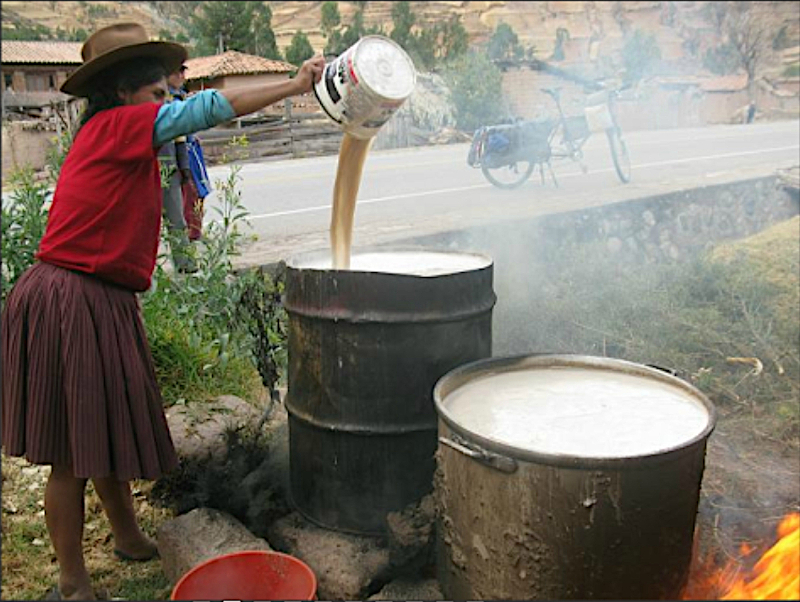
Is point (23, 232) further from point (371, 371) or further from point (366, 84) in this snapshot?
point (366, 84)

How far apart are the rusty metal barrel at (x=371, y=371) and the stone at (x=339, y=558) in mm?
57

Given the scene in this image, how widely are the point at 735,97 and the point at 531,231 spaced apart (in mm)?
28101

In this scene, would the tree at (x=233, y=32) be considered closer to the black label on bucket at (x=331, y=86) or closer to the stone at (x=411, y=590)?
the black label on bucket at (x=331, y=86)

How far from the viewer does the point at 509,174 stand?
39.0 ft

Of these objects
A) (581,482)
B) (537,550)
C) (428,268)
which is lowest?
(537,550)

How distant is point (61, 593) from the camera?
296 centimetres

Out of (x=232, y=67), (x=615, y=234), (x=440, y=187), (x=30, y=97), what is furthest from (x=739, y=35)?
(x=30, y=97)

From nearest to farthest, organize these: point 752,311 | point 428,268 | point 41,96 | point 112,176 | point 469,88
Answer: point 112,176 < point 428,268 < point 752,311 < point 469,88 < point 41,96

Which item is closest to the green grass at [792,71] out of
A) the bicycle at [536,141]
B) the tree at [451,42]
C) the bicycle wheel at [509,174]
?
the tree at [451,42]

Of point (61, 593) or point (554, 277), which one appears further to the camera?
point (554, 277)

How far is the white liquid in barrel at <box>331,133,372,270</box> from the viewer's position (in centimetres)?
297

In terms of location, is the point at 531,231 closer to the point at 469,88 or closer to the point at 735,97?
the point at 469,88

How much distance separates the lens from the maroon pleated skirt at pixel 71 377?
274 centimetres

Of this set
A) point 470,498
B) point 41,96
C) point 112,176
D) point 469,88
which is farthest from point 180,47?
point 41,96
